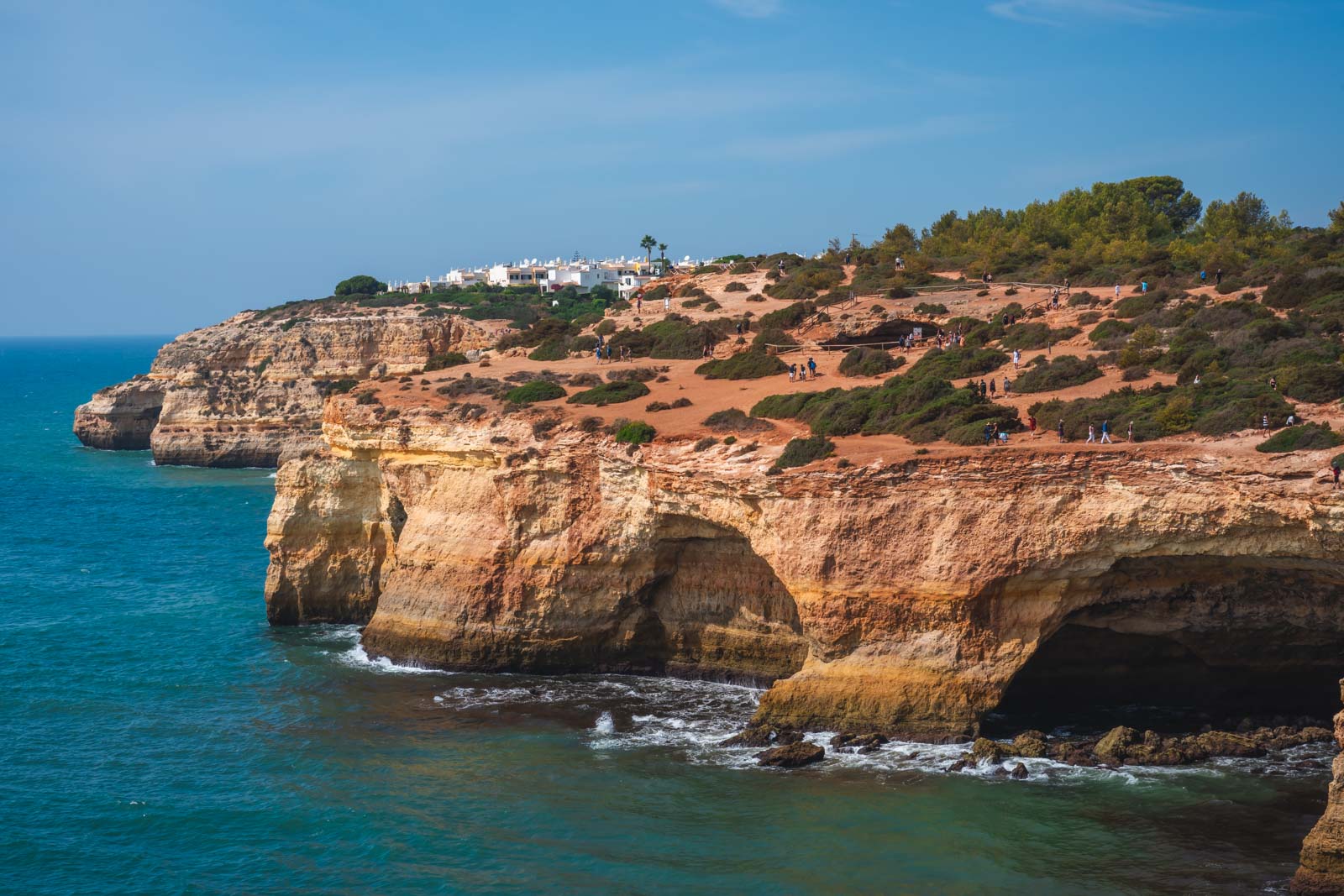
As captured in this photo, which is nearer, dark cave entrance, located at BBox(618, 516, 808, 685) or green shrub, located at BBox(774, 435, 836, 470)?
green shrub, located at BBox(774, 435, 836, 470)

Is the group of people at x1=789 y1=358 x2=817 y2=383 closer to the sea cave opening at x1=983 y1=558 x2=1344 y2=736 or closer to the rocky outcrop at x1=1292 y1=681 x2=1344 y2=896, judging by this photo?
the sea cave opening at x1=983 y1=558 x2=1344 y2=736

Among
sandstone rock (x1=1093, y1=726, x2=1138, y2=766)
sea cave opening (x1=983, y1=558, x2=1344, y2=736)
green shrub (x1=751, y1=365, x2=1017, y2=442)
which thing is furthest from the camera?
green shrub (x1=751, y1=365, x2=1017, y2=442)

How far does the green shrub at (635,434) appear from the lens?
29719mm

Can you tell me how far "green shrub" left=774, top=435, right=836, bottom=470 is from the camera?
26.8 metres

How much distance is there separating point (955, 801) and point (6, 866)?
51.8 ft

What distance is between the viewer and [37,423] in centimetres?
10031

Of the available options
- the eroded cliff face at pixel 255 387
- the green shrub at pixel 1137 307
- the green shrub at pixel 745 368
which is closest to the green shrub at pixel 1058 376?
the green shrub at pixel 1137 307

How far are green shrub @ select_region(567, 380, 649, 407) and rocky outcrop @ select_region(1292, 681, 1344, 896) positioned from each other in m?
20.6

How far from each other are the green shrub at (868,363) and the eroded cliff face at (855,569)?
34.8ft

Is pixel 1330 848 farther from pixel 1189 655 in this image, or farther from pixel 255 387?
pixel 255 387

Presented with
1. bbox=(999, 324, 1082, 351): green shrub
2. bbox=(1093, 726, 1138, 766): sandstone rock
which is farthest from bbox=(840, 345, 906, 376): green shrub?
bbox=(1093, 726, 1138, 766): sandstone rock

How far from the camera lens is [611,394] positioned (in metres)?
35.1

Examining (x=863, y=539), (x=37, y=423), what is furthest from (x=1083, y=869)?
(x=37, y=423)

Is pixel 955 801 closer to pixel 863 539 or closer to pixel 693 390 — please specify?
pixel 863 539
